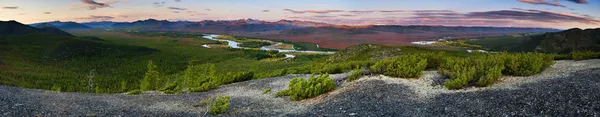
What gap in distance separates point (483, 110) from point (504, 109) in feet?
2.13

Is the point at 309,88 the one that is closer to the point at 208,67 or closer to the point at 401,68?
the point at 401,68

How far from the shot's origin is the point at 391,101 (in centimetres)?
1491

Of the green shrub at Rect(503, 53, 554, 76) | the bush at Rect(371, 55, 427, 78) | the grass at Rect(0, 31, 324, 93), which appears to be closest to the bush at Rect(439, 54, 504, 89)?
the green shrub at Rect(503, 53, 554, 76)

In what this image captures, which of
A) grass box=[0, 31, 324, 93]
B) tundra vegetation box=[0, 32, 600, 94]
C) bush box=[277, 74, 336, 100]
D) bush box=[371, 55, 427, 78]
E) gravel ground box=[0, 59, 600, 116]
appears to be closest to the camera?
gravel ground box=[0, 59, 600, 116]

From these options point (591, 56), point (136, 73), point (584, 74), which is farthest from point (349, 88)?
point (136, 73)

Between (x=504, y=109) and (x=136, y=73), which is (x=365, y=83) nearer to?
(x=504, y=109)

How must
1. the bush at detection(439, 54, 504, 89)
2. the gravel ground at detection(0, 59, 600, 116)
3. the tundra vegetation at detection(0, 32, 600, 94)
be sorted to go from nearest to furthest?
the gravel ground at detection(0, 59, 600, 116) < the bush at detection(439, 54, 504, 89) < the tundra vegetation at detection(0, 32, 600, 94)

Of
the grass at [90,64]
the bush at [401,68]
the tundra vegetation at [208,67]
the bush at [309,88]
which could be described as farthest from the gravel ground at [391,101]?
the grass at [90,64]

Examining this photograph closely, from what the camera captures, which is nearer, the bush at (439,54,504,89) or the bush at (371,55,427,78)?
the bush at (439,54,504,89)

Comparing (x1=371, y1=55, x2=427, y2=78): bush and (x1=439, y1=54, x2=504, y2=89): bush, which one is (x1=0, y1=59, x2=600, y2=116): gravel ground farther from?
(x1=371, y1=55, x2=427, y2=78): bush

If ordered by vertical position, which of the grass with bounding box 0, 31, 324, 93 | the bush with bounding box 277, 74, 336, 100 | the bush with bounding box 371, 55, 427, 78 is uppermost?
the bush with bounding box 371, 55, 427, 78

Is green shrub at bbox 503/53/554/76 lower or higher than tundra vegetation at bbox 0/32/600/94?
higher

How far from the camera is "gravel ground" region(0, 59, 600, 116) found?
40.8ft

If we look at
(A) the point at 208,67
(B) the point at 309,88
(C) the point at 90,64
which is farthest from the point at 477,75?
(C) the point at 90,64
